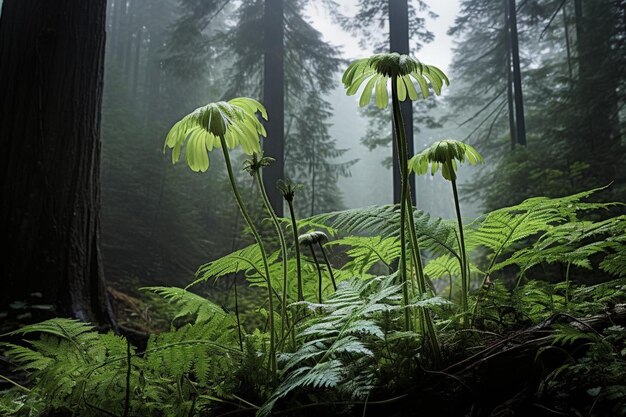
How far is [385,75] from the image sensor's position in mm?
1160

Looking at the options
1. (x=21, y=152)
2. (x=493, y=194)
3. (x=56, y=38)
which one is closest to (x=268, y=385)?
(x=21, y=152)

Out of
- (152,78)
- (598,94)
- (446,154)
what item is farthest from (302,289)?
(152,78)

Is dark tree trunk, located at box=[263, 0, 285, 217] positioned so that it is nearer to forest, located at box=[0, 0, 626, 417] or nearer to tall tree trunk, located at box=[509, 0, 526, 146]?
forest, located at box=[0, 0, 626, 417]

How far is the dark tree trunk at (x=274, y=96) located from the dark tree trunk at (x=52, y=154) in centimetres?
497

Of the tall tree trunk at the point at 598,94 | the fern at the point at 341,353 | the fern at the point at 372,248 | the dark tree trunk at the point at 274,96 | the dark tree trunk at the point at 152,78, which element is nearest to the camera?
the fern at the point at 341,353

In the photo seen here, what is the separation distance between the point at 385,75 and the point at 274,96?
8.96 m

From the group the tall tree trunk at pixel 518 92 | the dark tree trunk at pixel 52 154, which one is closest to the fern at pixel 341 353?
the dark tree trunk at pixel 52 154

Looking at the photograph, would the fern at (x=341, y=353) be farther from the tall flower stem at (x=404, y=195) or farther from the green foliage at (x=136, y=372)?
the green foliage at (x=136, y=372)

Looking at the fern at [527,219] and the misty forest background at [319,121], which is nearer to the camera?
the fern at [527,219]

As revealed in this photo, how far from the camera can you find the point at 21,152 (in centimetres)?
298

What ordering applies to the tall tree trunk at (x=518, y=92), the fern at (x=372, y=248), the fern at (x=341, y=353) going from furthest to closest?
the tall tree trunk at (x=518, y=92), the fern at (x=372, y=248), the fern at (x=341, y=353)

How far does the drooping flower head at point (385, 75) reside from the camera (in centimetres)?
111

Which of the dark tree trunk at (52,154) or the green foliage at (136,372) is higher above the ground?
the dark tree trunk at (52,154)

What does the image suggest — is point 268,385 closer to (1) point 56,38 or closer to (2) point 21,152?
(2) point 21,152
